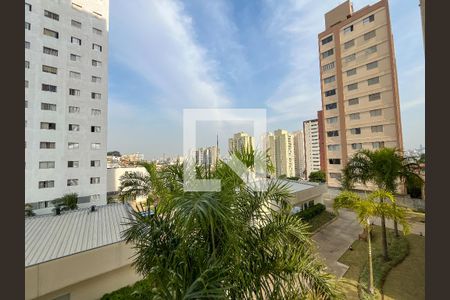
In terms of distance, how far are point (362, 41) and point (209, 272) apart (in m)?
17.9

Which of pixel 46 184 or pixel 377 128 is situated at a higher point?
pixel 377 128

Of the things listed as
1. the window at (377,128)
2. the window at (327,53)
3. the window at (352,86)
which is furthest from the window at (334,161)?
the window at (327,53)

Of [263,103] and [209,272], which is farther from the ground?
[263,103]

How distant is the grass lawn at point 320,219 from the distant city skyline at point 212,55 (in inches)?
204

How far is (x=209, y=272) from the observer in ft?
4.95

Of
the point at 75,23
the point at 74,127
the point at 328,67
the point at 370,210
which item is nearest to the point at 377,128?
the point at 328,67

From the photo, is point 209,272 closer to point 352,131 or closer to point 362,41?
point 352,131

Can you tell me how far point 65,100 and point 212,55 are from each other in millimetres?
11059

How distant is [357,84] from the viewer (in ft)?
46.6

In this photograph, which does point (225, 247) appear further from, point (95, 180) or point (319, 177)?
point (319, 177)

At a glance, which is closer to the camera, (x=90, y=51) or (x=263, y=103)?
(x=263, y=103)

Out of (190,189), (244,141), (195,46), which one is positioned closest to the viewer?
(190,189)

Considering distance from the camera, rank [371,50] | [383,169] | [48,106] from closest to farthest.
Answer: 1. [383,169]
2. [48,106]
3. [371,50]

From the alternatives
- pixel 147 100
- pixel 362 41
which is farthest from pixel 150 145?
pixel 362 41
